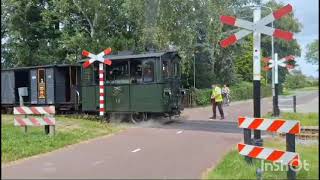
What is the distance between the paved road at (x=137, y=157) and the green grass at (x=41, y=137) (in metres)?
0.41

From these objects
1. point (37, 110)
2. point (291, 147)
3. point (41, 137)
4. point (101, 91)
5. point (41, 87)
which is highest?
point (41, 87)

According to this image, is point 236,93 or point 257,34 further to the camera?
point 236,93

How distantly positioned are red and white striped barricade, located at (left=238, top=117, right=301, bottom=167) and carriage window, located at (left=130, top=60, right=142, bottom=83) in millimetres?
Answer: 11327

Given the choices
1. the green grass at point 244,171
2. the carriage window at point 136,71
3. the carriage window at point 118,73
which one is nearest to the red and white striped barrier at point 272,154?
the green grass at point 244,171

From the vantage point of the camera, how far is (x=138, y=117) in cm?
2214

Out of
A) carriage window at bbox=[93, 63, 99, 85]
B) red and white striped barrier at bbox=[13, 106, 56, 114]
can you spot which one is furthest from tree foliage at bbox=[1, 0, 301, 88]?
red and white striped barrier at bbox=[13, 106, 56, 114]

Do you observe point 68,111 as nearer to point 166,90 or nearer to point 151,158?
point 166,90

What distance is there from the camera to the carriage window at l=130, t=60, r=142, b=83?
21516 mm

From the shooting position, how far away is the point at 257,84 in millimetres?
10977

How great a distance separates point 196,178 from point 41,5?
1199 inches

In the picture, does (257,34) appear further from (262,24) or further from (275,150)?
(275,150)

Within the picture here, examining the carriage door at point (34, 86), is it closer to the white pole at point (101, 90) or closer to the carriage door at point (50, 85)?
the carriage door at point (50, 85)

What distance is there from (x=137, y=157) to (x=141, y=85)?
9080mm

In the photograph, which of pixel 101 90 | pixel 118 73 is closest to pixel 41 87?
pixel 118 73
